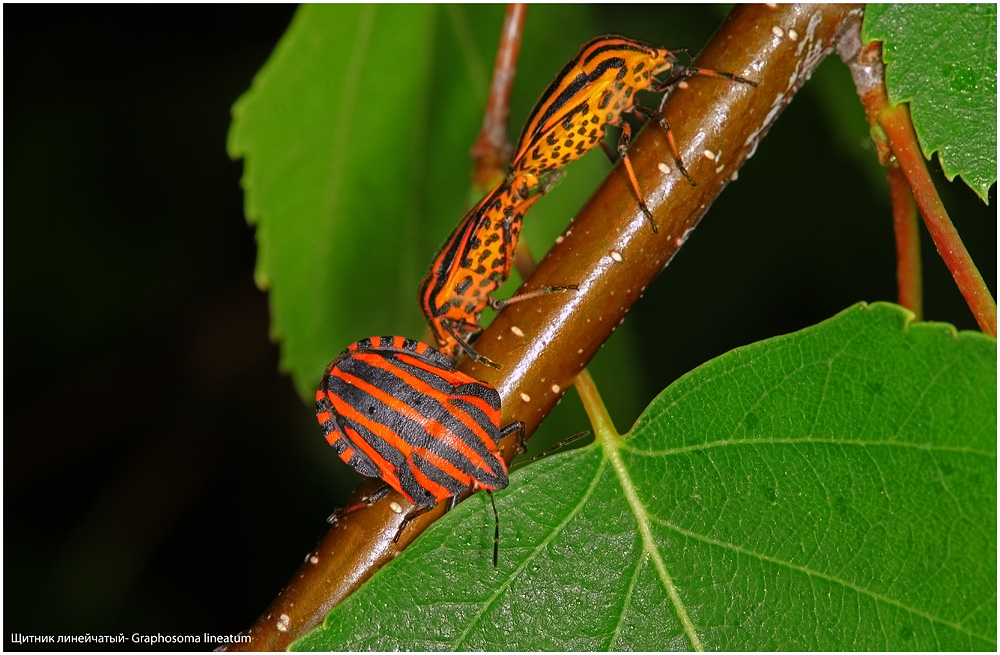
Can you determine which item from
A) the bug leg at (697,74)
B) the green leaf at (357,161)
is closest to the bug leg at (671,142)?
the bug leg at (697,74)

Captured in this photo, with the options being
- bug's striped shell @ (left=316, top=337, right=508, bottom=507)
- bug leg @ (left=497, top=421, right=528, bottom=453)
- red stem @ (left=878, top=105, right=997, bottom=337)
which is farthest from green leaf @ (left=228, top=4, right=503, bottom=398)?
red stem @ (left=878, top=105, right=997, bottom=337)

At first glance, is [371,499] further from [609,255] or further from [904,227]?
[904,227]

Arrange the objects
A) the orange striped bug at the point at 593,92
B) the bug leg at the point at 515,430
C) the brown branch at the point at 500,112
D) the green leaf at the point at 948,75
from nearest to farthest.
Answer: the green leaf at the point at 948,75 < the bug leg at the point at 515,430 < the orange striped bug at the point at 593,92 < the brown branch at the point at 500,112

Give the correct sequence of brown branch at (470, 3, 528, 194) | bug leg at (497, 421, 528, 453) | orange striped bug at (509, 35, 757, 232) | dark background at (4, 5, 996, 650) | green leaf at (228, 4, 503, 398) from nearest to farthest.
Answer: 1. bug leg at (497, 421, 528, 453)
2. orange striped bug at (509, 35, 757, 232)
3. brown branch at (470, 3, 528, 194)
4. green leaf at (228, 4, 503, 398)
5. dark background at (4, 5, 996, 650)

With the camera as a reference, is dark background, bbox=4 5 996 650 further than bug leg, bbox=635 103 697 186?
Yes

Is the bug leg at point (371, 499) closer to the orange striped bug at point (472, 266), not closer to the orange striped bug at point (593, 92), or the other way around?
the orange striped bug at point (472, 266)

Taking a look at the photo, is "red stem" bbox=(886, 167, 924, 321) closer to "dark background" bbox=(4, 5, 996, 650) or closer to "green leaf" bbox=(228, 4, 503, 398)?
"green leaf" bbox=(228, 4, 503, 398)

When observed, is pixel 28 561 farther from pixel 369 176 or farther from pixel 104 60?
pixel 369 176

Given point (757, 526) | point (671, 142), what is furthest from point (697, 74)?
point (757, 526)
